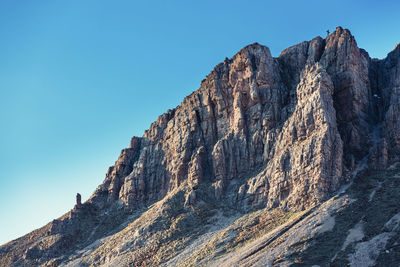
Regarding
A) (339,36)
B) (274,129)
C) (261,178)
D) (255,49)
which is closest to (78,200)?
(261,178)

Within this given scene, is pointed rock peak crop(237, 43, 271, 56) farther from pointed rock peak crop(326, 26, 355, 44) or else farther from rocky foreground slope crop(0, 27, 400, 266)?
pointed rock peak crop(326, 26, 355, 44)

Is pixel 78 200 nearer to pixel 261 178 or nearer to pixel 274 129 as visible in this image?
pixel 261 178

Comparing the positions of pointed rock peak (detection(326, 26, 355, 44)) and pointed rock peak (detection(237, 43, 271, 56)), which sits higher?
pointed rock peak (detection(237, 43, 271, 56))

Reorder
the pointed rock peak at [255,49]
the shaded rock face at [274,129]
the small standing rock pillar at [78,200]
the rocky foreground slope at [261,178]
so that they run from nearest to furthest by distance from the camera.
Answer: the rocky foreground slope at [261,178] < the shaded rock face at [274,129] < the pointed rock peak at [255,49] < the small standing rock pillar at [78,200]

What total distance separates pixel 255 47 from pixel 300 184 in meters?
45.8

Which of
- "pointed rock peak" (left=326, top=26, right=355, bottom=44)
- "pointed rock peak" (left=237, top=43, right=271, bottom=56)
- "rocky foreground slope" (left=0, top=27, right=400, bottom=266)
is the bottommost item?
"rocky foreground slope" (left=0, top=27, right=400, bottom=266)

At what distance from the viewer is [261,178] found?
3814 inches

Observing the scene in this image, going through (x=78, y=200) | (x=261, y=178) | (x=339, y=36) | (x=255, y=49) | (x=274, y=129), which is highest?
(x=255, y=49)

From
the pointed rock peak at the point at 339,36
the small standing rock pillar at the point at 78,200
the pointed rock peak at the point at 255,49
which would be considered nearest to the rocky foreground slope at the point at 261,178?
Result: the pointed rock peak at the point at 255,49

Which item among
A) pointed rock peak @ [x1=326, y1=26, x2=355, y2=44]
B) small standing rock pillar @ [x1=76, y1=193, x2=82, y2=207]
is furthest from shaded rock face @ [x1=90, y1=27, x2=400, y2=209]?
small standing rock pillar @ [x1=76, y1=193, x2=82, y2=207]

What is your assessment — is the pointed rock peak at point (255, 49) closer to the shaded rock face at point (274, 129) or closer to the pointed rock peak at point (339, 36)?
the shaded rock face at point (274, 129)

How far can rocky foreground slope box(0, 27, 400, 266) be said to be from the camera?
71812 millimetres

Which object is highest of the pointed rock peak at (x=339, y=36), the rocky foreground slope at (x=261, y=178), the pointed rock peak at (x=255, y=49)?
the pointed rock peak at (x=255, y=49)

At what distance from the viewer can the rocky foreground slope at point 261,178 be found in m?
71.8
